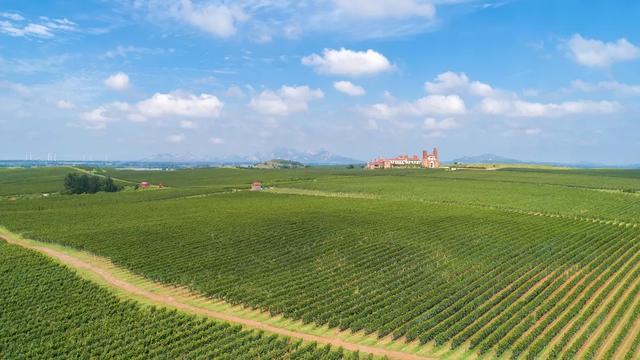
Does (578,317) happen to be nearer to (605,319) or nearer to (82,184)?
(605,319)

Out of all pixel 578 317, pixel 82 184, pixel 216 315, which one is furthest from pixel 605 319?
pixel 82 184

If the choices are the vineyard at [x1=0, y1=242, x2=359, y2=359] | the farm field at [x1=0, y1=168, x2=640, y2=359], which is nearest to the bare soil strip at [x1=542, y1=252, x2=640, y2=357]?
the farm field at [x1=0, y1=168, x2=640, y2=359]

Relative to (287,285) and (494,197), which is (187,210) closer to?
(287,285)

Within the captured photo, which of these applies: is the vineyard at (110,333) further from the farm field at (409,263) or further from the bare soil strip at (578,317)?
the bare soil strip at (578,317)

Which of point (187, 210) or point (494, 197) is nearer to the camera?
point (187, 210)

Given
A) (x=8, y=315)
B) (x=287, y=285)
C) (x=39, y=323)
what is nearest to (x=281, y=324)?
(x=287, y=285)

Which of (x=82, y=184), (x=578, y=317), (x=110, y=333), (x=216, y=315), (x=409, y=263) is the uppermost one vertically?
(x=82, y=184)

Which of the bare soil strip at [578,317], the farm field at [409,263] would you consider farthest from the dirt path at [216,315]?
the bare soil strip at [578,317]

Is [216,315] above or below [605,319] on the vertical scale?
below
